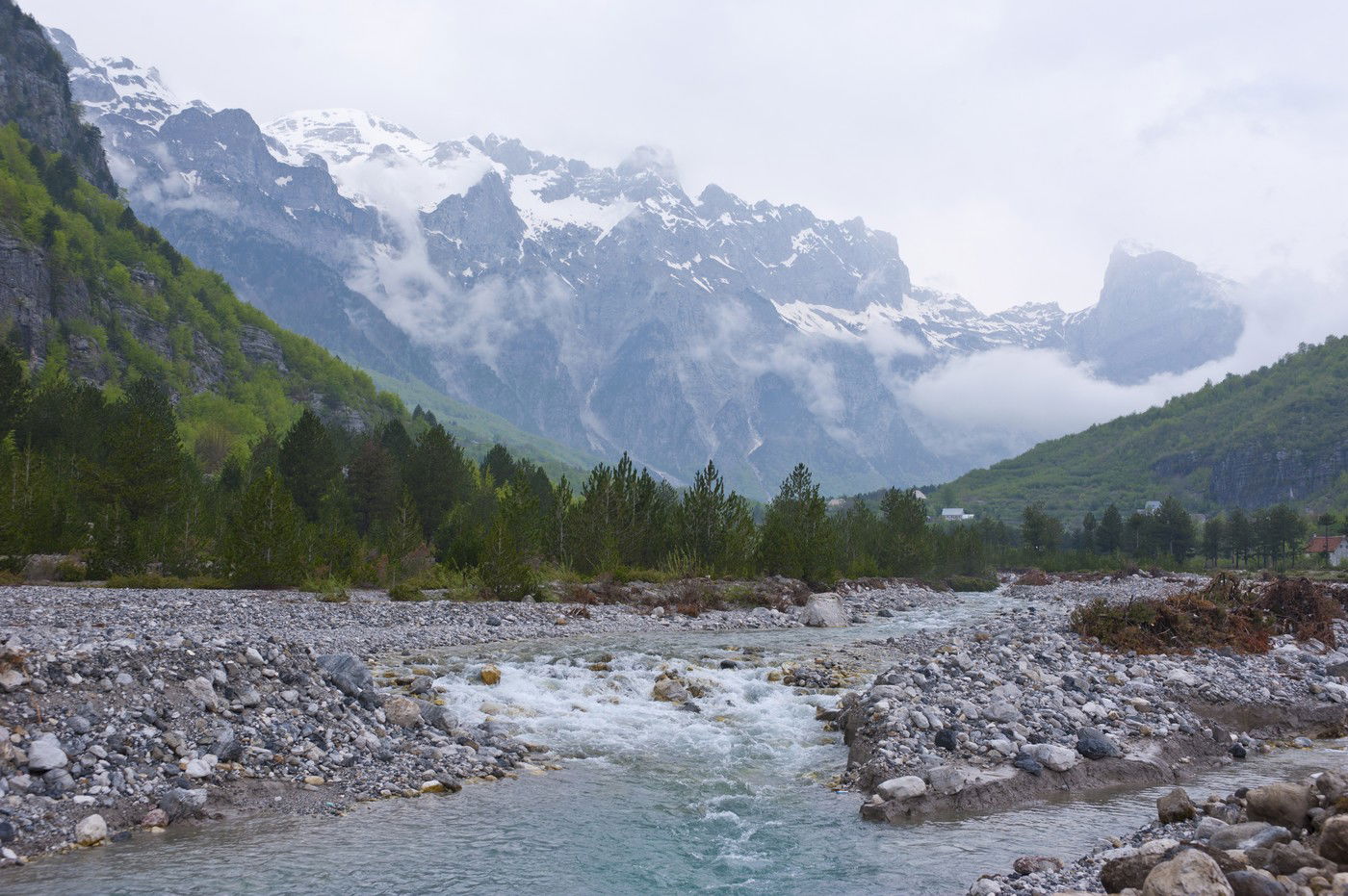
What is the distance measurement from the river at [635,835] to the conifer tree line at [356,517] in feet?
84.4

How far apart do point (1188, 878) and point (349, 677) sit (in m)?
13.6

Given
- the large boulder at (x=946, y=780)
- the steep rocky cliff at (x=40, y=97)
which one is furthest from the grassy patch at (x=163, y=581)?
the steep rocky cliff at (x=40, y=97)

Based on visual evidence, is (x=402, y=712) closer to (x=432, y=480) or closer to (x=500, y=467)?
(x=432, y=480)

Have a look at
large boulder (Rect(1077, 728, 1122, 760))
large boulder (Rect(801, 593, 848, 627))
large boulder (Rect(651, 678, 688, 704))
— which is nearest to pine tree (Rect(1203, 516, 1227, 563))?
large boulder (Rect(801, 593, 848, 627))

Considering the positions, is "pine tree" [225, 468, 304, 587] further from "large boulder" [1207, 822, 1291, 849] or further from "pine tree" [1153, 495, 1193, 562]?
"pine tree" [1153, 495, 1193, 562]

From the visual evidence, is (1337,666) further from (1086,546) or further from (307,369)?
(307,369)

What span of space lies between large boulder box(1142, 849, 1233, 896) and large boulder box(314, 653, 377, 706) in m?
12.8

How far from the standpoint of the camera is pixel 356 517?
6694 centimetres

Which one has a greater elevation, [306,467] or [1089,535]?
[306,467]

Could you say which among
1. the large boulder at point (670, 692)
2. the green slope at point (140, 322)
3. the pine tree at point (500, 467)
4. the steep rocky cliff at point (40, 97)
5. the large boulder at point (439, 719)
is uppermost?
the steep rocky cliff at point (40, 97)

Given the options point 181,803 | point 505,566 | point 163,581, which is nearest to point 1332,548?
point 505,566

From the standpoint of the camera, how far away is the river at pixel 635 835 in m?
9.89

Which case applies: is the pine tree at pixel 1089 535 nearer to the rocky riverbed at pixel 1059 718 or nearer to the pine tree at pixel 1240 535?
the pine tree at pixel 1240 535

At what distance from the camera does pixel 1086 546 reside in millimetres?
132000
